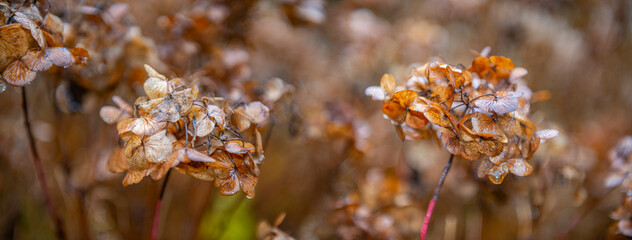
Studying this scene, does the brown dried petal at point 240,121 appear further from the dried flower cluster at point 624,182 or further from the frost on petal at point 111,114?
the dried flower cluster at point 624,182

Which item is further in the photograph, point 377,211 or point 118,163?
point 377,211

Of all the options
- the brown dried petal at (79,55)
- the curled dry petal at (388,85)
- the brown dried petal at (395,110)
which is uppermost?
the curled dry petal at (388,85)

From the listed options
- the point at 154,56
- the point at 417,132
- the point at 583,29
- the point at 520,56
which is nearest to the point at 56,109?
the point at 154,56

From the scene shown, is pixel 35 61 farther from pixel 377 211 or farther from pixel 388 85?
pixel 377 211

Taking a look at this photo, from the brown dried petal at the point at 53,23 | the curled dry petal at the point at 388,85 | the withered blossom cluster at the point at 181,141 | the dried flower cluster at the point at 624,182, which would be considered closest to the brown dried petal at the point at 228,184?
the withered blossom cluster at the point at 181,141

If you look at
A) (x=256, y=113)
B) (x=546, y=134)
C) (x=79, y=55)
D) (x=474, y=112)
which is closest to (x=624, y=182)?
(x=546, y=134)

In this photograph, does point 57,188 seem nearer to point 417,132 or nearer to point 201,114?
point 201,114
